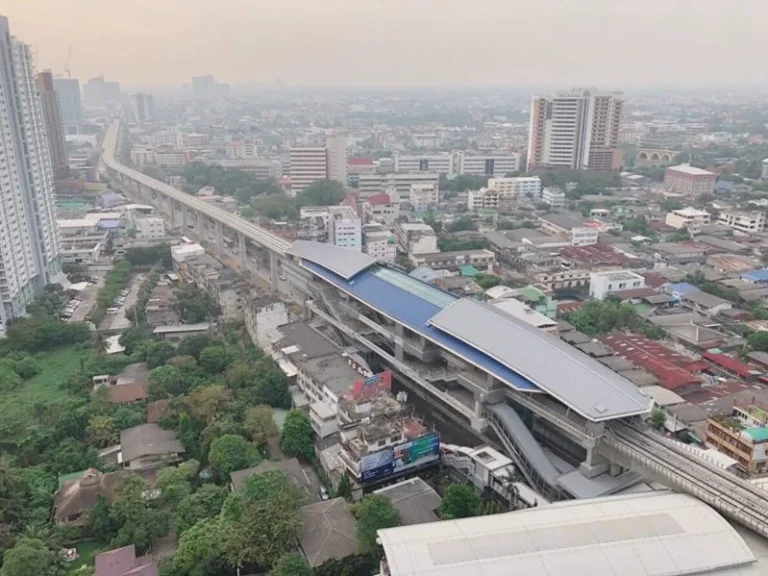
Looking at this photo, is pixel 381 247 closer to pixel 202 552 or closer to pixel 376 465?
pixel 376 465

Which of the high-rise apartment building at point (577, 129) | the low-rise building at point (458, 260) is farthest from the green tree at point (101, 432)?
the high-rise apartment building at point (577, 129)

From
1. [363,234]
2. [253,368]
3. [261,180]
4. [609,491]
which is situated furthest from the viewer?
[261,180]

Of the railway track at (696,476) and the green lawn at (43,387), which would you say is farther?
the green lawn at (43,387)

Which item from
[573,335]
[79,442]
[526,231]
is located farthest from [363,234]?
[79,442]

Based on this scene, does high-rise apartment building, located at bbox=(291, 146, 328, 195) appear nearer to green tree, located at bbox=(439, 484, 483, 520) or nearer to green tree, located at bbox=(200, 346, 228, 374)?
green tree, located at bbox=(200, 346, 228, 374)

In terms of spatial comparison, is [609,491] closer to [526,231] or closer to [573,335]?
[573,335]

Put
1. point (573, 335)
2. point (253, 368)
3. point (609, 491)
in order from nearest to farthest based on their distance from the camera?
point (609, 491), point (253, 368), point (573, 335)

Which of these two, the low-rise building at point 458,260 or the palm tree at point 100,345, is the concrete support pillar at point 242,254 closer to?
the low-rise building at point 458,260
